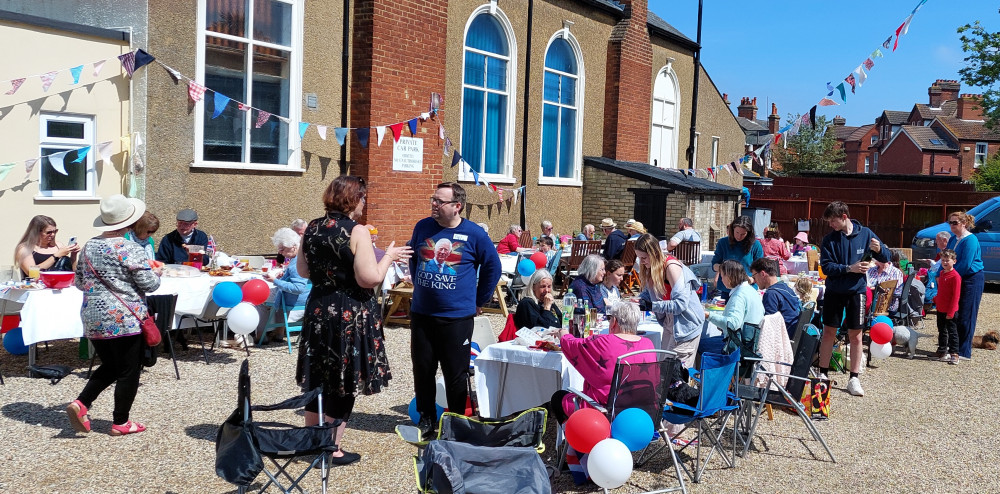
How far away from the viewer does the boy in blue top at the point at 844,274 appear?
24.3 feet

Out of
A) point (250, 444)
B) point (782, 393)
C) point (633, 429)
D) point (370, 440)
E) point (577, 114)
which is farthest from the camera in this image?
point (577, 114)

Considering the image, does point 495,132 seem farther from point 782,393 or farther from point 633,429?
point 633,429

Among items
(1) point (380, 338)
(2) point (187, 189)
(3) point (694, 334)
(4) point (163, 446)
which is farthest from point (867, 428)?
(2) point (187, 189)

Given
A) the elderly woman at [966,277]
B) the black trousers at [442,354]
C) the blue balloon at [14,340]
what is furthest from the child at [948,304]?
the blue balloon at [14,340]

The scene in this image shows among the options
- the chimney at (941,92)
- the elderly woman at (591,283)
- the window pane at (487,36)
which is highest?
the chimney at (941,92)

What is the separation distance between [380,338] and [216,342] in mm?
4249

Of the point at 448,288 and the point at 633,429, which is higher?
the point at 448,288

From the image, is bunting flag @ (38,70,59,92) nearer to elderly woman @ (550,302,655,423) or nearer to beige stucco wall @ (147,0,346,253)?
beige stucco wall @ (147,0,346,253)

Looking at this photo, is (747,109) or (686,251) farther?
(747,109)

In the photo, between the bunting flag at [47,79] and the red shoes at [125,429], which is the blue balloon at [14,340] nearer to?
the red shoes at [125,429]

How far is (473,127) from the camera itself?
50.8ft

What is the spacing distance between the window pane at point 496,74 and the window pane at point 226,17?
212 inches

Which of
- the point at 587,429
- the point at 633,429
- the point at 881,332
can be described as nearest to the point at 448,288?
the point at 587,429

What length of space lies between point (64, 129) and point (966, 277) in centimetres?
1024
